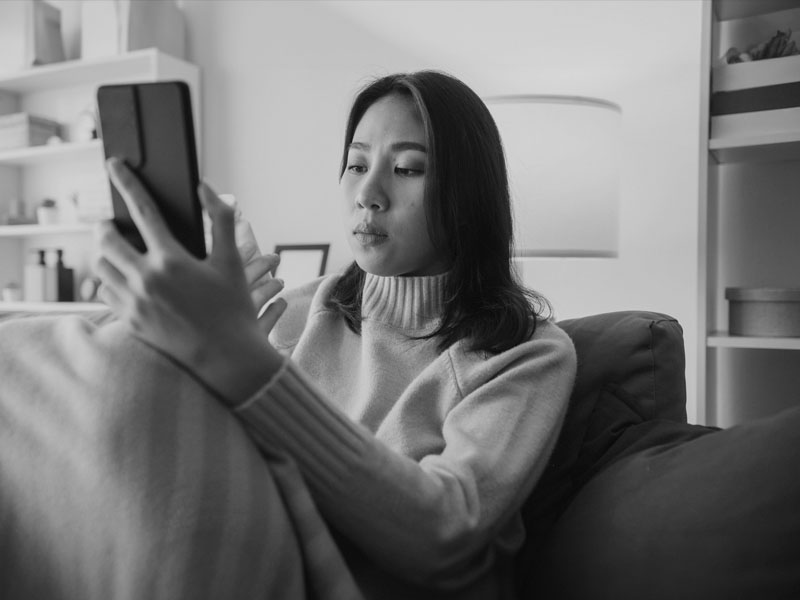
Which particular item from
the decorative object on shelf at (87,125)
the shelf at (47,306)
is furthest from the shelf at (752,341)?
the decorative object on shelf at (87,125)

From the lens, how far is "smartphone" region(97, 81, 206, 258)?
55cm

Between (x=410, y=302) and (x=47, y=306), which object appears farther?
(x=47, y=306)

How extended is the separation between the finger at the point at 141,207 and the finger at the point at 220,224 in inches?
1.2

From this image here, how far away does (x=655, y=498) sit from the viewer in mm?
708

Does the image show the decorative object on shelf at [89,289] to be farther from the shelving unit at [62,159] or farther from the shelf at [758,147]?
the shelf at [758,147]

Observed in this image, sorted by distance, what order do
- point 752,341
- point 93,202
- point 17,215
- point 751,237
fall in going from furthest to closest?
point 17,215 → point 93,202 → point 751,237 → point 752,341

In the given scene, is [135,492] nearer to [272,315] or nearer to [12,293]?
[272,315]

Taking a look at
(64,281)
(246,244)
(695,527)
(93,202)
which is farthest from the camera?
(64,281)

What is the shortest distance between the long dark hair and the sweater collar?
0.05ft

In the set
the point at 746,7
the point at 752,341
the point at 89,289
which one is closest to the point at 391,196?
the point at 752,341

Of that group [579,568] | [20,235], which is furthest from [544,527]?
[20,235]

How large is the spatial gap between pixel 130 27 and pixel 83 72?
1.12 feet

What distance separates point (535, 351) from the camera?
88cm

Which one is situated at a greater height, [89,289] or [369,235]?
[369,235]
